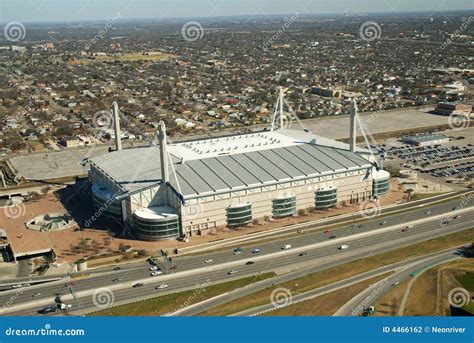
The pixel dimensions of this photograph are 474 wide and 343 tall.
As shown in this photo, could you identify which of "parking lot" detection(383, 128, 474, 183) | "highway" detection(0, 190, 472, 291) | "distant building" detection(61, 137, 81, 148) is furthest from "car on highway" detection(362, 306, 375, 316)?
"distant building" detection(61, 137, 81, 148)

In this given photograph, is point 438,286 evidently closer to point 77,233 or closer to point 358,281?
point 358,281

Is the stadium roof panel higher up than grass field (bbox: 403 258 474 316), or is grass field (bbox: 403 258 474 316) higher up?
the stadium roof panel

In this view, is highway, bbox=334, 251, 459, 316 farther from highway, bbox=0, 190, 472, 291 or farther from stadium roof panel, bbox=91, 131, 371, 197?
stadium roof panel, bbox=91, 131, 371, 197

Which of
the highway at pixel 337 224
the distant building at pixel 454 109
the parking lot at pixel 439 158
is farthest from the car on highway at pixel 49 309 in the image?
the distant building at pixel 454 109

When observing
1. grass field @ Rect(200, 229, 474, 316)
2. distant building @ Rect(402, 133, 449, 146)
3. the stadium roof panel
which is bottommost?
grass field @ Rect(200, 229, 474, 316)

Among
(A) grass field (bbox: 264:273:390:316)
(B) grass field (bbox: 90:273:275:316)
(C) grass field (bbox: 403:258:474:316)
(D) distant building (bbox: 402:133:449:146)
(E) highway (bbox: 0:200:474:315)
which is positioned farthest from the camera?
(D) distant building (bbox: 402:133:449:146)

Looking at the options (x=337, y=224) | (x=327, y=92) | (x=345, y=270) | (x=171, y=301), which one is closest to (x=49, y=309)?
(x=171, y=301)

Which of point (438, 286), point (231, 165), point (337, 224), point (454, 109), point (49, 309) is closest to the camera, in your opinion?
point (49, 309)
